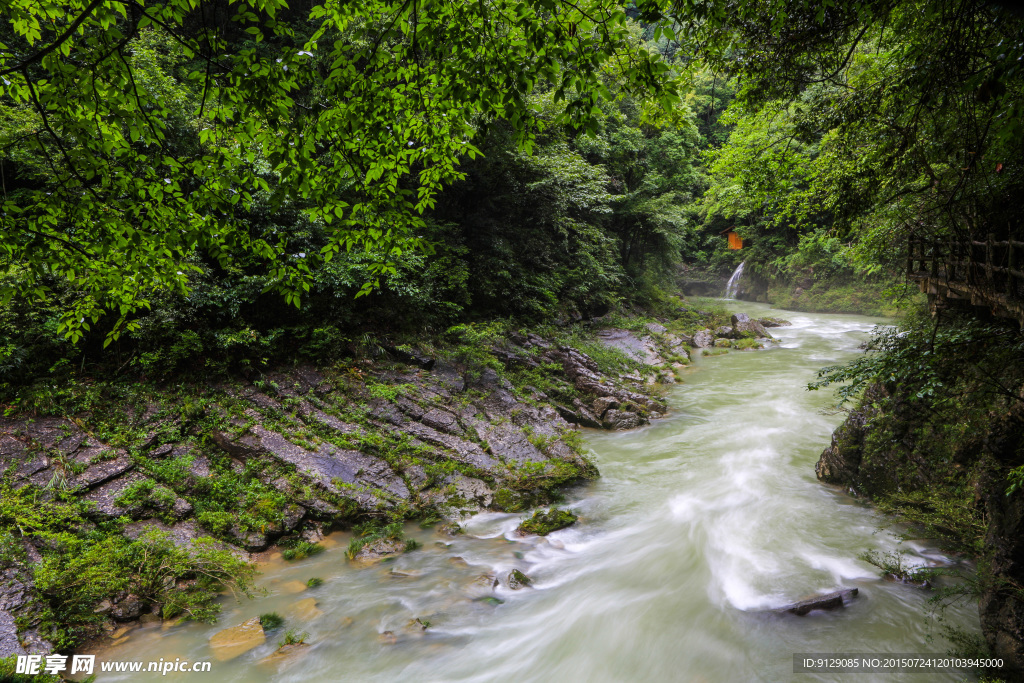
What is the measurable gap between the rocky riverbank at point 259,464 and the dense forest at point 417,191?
99 mm

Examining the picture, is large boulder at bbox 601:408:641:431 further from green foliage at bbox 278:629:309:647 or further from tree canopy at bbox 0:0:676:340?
tree canopy at bbox 0:0:676:340

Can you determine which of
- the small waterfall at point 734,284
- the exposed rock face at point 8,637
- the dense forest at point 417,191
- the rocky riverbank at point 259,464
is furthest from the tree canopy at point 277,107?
the small waterfall at point 734,284

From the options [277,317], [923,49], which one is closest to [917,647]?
[923,49]

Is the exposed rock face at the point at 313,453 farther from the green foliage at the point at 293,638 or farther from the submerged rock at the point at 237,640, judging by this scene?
the green foliage at the point at 293,638

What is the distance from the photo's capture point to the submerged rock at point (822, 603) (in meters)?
5.47

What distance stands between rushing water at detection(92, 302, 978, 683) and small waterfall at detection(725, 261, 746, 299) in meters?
29.9

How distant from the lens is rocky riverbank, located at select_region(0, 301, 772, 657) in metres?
5.19

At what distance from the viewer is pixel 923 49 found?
460cm

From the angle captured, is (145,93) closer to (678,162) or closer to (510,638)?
(510,638)

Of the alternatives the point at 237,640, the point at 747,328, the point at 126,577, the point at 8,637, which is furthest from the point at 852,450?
the point at 747,328

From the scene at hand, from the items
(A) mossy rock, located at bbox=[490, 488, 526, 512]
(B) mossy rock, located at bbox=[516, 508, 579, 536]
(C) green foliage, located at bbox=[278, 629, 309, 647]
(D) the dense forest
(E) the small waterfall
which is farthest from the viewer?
(E) the small waterfall

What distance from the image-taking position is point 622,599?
610 cm

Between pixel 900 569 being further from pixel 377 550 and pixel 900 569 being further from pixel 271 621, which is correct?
pixel 271 621

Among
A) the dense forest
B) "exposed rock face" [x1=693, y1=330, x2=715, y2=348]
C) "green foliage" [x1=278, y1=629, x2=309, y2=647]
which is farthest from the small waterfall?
"green foliage" [x1=278, y1=629, x2=309, y2=647]
